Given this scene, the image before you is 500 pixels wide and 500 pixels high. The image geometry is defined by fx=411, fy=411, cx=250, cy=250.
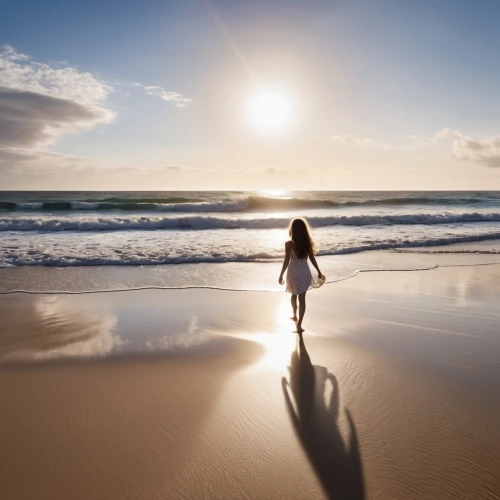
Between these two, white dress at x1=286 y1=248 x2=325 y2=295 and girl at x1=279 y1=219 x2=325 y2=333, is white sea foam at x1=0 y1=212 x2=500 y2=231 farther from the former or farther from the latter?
white dress at x1=286 y1=248 x2=325 y2=295

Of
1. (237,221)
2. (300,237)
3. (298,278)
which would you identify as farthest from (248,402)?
(237,221)

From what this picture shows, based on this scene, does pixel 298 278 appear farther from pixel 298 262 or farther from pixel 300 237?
pixel 300 237

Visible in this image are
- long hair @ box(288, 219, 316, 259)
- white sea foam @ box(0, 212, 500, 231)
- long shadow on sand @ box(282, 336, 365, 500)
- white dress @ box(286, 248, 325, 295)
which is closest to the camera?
long shadow on sand @ box(282, 336, 365, 500)

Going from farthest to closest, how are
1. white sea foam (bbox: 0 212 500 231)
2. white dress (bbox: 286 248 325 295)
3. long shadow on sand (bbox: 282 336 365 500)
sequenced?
white sea foam (bbox: 0 212 500 231)
white dress (bbox: 286 248 325 295)
long shadow on sand (bbox: 282 336 365 500)

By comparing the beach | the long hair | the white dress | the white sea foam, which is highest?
the long hair

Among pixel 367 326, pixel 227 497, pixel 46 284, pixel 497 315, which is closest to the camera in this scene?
pixel 227 497

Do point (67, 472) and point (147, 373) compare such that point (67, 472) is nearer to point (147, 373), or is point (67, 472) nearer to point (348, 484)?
point (147, 373)

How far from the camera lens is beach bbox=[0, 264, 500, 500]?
282cm

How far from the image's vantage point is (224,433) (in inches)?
133

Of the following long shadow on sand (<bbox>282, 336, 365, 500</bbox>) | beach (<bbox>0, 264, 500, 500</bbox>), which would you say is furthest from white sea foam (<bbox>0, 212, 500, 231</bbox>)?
long shadow on sand (<bbox>282, 336, 365, 500</bbox>)

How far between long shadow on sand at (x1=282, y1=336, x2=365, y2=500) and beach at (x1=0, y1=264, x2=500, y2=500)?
0.5 inches

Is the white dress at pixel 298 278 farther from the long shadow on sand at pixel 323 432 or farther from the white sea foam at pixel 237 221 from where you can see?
the white sea foam at pixel 237 221

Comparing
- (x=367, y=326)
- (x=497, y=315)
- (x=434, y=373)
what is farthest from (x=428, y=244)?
(x=434, y=373)

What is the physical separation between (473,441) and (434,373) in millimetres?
1275
